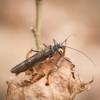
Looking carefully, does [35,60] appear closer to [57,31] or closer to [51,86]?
[51,86]

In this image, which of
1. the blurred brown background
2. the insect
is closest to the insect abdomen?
the insect

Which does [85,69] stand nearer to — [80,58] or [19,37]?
[80,58]

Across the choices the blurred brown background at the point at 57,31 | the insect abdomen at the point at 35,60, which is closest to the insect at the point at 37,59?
the insect abdomen at the point at 35,60

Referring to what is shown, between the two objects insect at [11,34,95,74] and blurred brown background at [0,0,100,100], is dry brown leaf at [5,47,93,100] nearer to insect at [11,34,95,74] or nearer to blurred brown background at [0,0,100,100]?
insect at [11,34,95,74]

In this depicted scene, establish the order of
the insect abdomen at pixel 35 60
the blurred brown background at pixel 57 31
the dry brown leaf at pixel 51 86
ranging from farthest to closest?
the blurred brown background at pixel 57 31, the insect abdomen at pixel 35 60, the dry brown leaf at pixel 51 86

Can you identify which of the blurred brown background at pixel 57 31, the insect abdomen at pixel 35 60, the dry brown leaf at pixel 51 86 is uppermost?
the blurred brown background at pixel 57 31

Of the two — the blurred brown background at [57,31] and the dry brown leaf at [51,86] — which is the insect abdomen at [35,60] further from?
the blurred brown background at [57,31]

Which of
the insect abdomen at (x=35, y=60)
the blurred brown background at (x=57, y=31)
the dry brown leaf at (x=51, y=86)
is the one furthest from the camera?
the blurred brown background at (x=57, y=31)
